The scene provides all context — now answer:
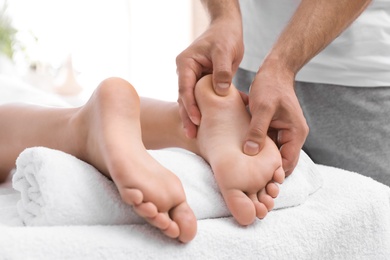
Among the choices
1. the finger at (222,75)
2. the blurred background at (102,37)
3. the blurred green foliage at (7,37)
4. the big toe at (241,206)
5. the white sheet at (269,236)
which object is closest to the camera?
the white sheet at (269,236)

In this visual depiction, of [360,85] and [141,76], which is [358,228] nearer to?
[360,85]

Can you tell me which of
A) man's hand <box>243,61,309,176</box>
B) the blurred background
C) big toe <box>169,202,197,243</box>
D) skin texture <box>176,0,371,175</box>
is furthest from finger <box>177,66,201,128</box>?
the blurred background

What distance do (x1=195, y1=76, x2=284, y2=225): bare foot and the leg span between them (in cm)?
11

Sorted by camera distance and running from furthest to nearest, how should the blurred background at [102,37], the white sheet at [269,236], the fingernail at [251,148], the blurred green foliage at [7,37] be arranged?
the blurred background at [102,37] < the blurred green foliage at [7,37] < the fingernail at [251,148] < the white sheet at [269,236]

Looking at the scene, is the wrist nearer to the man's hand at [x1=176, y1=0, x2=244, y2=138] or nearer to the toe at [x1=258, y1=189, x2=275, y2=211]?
the man's hand at [x1=176, y1=0, x2=244, y2=138]

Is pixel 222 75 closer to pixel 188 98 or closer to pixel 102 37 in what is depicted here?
pixel 188 98

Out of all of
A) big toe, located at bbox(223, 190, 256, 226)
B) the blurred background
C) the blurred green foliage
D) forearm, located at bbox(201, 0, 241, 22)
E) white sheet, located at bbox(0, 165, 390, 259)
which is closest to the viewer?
white sheet, located at bbox(0, 165, 390, 259)

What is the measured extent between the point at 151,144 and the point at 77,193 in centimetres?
41

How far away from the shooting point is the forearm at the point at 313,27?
124 centimetres

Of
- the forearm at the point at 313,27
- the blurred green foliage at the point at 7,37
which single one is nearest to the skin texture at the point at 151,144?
the forearm at the point at 313,27

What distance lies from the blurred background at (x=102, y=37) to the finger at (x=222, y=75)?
204 centimetres

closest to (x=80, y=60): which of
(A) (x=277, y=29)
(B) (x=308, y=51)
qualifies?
(A) (x=277, y=29)

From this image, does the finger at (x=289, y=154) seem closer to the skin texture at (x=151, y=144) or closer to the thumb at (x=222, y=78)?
the skin texture at (x=151, y=144)

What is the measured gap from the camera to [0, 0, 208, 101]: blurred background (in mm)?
3400
